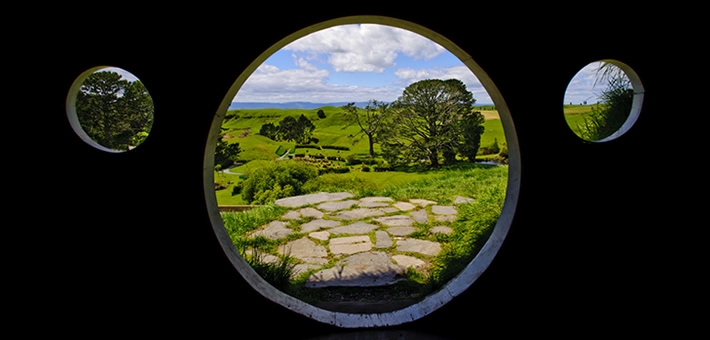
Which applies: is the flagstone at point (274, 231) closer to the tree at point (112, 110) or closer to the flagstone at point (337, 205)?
the flagstone at point (337, 205)

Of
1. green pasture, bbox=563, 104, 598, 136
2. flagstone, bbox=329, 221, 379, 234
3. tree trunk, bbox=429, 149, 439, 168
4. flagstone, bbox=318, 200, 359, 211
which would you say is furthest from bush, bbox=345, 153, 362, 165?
green pasture, bbox=563, 104, 598, 136

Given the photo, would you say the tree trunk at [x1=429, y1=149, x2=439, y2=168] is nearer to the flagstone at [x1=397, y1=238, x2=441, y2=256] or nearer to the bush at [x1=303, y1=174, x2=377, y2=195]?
the bush at [x1=303, y1=174, x2=377, y2=195]

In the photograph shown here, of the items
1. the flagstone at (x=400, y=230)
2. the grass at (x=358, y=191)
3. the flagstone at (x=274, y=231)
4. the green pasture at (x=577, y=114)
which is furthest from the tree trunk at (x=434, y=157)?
the flagstone at (x=274, y=231)

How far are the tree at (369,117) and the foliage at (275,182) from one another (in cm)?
274

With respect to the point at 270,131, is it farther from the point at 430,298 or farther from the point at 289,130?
A: the point at 430,298

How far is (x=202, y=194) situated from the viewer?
1.87 metres

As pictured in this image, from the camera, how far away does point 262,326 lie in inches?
77.2

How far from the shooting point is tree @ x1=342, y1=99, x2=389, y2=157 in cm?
1059

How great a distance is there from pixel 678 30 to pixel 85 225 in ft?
10.8

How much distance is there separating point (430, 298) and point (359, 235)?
290 centimetres

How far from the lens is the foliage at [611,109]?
3.93m

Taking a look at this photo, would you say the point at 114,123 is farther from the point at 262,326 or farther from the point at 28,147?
the point at 262,326

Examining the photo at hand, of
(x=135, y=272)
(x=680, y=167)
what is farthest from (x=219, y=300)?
(x=680, y=167)

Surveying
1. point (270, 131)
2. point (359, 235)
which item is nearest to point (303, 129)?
point (270, 131)
